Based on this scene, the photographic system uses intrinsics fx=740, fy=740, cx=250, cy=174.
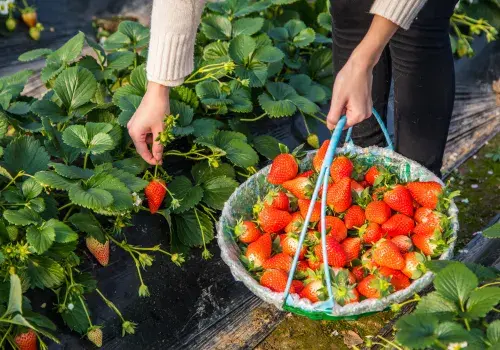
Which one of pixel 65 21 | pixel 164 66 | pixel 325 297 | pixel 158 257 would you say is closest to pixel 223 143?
pixel 158 257

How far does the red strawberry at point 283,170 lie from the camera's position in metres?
1.94

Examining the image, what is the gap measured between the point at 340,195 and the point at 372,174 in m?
0.18

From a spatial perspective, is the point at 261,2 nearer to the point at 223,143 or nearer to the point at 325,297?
the point at 223,143

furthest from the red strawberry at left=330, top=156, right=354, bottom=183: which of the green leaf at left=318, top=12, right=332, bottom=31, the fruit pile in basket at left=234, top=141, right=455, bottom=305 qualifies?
the green leaf at left=318, top=12, right=332, bottom=31

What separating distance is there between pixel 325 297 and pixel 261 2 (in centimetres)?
155

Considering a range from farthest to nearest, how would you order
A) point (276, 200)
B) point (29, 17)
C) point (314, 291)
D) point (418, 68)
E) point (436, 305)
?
point (29, 17)
point (418, 68)
point (276, 200)
point (314, 291)
point (436, 305)

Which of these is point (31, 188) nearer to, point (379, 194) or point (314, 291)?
point (314, 291)

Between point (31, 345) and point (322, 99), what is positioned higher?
point (322, 99)

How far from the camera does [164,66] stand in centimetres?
173

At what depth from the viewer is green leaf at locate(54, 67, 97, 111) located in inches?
86.4

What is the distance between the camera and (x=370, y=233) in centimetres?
180

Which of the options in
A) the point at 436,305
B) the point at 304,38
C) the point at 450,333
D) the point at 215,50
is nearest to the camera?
the point at 450,333

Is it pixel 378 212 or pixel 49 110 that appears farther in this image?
pixel 49 110

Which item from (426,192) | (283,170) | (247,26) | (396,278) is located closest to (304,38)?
(247,26)
